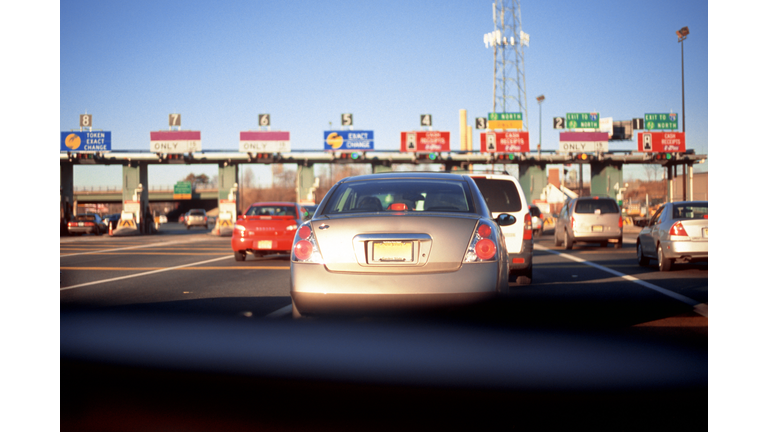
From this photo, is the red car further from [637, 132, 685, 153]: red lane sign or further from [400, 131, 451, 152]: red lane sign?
[637, 132, 685, 153]: red lane sign

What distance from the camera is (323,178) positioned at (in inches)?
4830

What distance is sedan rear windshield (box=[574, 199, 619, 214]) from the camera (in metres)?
20.9

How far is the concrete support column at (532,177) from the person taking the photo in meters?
57.3

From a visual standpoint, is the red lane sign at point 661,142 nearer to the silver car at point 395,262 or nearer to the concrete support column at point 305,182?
the concrete support column at point 305,182

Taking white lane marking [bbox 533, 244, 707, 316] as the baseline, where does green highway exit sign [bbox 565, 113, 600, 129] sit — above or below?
above

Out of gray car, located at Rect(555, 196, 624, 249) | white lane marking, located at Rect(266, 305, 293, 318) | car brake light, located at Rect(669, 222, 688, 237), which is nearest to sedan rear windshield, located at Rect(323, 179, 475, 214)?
white lane marking, located at Rect(266, 305, 293, 318)

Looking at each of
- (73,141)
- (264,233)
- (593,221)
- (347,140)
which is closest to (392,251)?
(264,233)

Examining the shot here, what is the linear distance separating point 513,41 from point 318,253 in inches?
2454

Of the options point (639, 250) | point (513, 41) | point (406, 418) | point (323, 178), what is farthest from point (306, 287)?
point (323, 178)

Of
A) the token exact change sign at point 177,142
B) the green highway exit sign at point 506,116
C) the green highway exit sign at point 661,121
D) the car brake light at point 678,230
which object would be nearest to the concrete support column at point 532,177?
the green highway exit sign at point 506,116

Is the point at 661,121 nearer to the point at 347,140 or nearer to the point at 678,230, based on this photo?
the point at 347,140

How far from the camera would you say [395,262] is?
202 inches

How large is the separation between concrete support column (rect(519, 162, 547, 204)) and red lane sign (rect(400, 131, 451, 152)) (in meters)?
9.38
